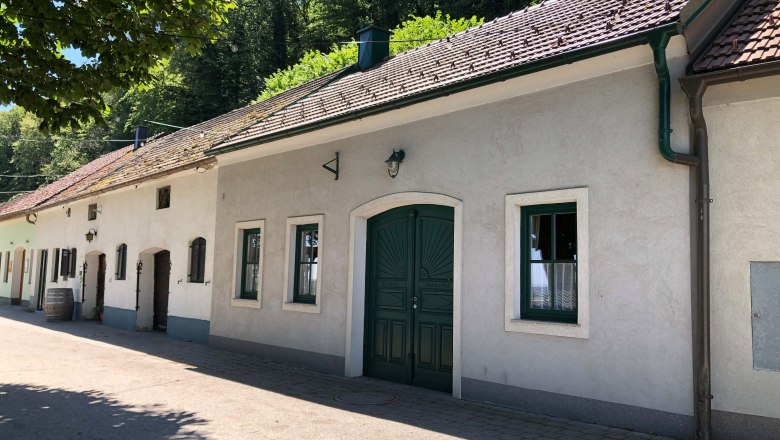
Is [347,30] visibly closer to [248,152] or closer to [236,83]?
[236,83]

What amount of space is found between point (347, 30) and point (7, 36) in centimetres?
2090

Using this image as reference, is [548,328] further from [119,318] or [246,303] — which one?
[119,318]

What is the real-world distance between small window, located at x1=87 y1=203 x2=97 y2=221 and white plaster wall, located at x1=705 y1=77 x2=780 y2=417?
1847cm

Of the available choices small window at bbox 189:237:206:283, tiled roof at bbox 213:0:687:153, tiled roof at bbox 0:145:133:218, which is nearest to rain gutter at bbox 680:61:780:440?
tiled roof at bbox 213:0:687:153

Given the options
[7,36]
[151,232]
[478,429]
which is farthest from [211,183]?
[478,429]

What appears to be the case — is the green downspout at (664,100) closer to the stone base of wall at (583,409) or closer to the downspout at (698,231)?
the downspout at (698,231)

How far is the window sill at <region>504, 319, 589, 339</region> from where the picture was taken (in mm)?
6461

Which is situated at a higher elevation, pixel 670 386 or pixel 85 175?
pixel 85 175

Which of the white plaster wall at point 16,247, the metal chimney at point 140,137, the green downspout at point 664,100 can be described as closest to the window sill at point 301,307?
the green downspout at point 664,100

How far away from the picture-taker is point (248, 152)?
1176 cm

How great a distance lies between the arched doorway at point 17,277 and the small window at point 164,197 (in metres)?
15.4

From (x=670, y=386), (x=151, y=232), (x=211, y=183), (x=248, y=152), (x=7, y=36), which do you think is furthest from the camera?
(x=151, y=232)

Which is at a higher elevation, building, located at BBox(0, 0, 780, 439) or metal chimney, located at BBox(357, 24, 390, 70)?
metal chimney, located at BBox(357, 24, 390, 70)

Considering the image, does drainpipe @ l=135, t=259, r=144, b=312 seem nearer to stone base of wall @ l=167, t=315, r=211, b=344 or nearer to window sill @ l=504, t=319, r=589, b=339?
stone base of wall @ l=167, t=315, r=211, b=344
